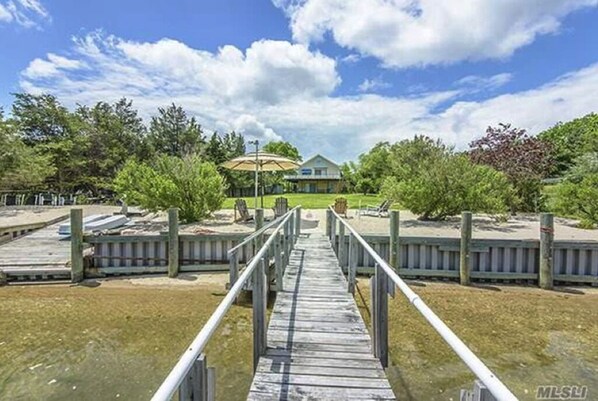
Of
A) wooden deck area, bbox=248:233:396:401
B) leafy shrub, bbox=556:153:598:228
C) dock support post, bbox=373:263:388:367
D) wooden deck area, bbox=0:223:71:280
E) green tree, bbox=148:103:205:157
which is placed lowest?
wooden deck area, bbox=0:223:71:280

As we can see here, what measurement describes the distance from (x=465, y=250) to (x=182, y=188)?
9.56 meters

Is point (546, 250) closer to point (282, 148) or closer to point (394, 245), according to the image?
point (394, 245)

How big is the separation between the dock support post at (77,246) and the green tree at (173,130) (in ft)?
106

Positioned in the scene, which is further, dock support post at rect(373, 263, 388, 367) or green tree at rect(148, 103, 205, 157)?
green tree at rect(148, 103, 205, 157)

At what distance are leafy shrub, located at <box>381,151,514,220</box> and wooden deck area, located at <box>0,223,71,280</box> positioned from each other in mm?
10884

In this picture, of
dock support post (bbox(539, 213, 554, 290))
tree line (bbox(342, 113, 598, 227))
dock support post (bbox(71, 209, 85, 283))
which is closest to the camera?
dock support post (bbox(539, 213, 554, 290))

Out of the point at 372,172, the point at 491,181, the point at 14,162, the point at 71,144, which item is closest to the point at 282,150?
the point at 372,172

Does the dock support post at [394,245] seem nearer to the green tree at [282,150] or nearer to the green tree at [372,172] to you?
the green tree at [372,172]

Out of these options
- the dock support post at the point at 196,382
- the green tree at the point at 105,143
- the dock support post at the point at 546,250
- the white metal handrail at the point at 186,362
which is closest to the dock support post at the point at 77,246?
the white metal handrail at the point at 186,362

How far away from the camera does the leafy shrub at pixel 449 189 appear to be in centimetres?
1327

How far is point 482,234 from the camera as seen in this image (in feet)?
36.4

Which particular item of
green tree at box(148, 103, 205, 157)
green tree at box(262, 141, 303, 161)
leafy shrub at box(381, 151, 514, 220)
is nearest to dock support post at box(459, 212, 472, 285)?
leafy shrub at box(381, 151, 514, 220)

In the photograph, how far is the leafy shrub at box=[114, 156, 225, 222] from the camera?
12.6 meters

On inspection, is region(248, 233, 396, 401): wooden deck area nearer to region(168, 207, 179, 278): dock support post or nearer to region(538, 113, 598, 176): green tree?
region(168, 207, 179, 278): dock support post
